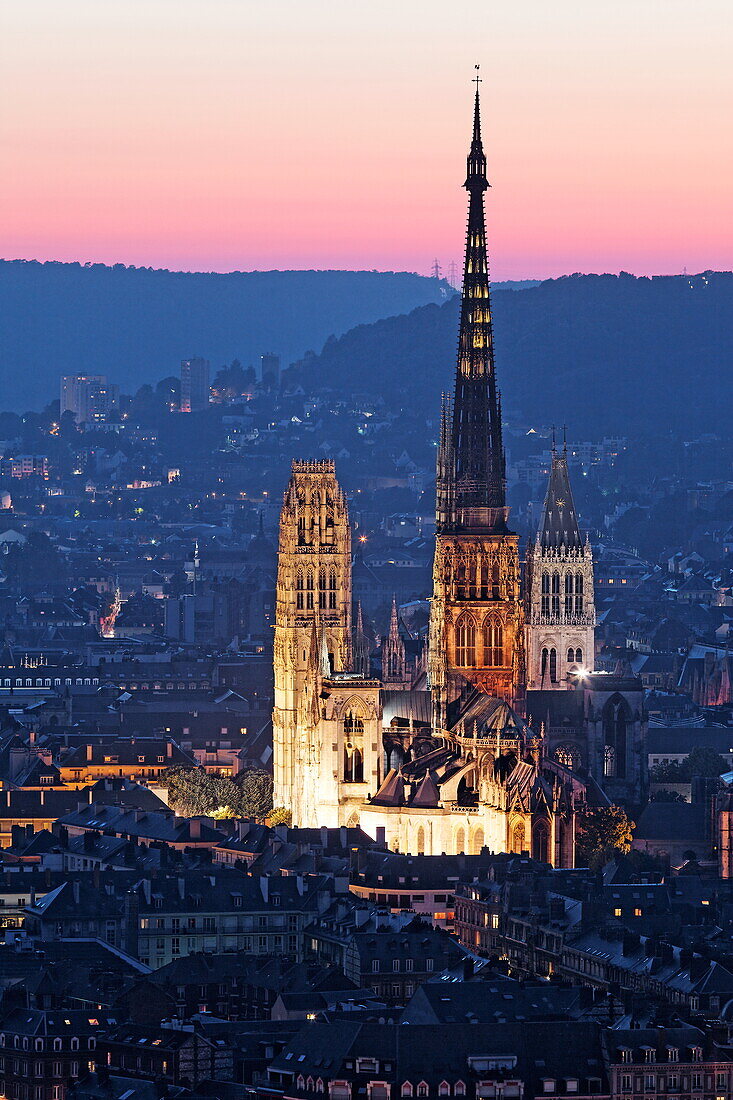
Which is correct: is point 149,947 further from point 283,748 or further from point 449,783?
point 283,748

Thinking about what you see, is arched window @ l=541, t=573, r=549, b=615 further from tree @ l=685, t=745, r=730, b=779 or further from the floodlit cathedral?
tree @ l=685, t=745, r=730, b=779

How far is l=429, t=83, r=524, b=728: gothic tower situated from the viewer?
591 feet

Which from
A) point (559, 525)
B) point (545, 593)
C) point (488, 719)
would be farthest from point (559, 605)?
point (488, 719)

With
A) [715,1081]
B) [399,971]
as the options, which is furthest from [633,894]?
[715,1081]

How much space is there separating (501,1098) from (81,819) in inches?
2682

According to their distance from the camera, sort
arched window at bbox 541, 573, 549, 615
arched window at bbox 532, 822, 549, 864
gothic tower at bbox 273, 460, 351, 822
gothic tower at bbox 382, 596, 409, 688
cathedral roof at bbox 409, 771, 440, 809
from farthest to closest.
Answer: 1. arched window at bbox 541, 573, 549, 615
2. gothic tower at bbox 382, 596, 409, 688
3. gothic tower at bbox 273, 460, 351, 822
4. cathedral roof at bbox 409, 771, 440, 809
5. arched window at bbox 532, 822, 549, 864

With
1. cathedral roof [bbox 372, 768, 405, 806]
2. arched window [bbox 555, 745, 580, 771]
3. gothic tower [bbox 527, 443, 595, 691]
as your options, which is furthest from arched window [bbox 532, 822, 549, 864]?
gothic tower [bbox 527, 443, 595, 691]

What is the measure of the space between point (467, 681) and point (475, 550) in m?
6.49

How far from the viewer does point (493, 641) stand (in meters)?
181

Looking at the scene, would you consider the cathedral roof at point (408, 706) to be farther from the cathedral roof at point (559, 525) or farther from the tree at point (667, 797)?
the cathedral roof at point (559, 525)

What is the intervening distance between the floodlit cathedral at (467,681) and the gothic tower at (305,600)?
0.27ft

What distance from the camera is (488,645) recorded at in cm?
18075

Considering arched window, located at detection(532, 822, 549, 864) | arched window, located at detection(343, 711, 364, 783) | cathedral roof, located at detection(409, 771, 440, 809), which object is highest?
arched window, located at detection(343, 711, 364, 783)

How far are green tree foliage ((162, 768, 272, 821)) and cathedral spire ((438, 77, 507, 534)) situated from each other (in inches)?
543
